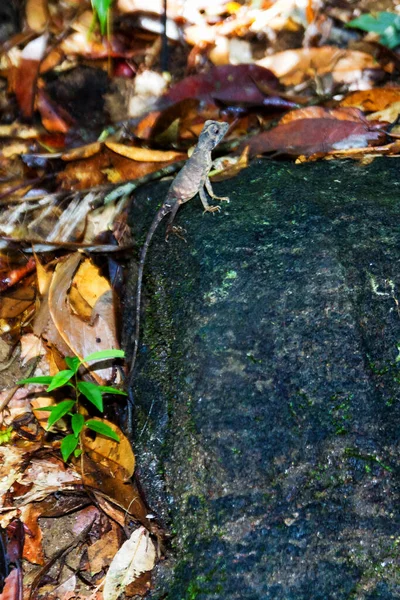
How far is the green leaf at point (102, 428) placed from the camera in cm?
283

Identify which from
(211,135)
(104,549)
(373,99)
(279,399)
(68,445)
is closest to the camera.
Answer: (279,399)

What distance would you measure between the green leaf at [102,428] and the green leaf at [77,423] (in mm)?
31

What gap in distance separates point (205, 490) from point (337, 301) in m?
0.98

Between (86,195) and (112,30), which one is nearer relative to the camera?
(86,195)

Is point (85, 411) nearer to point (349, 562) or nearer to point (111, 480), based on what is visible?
point (111, 480)

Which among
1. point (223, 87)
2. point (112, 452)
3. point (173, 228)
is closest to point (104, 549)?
point (112, 452)

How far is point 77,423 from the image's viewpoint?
286 cm

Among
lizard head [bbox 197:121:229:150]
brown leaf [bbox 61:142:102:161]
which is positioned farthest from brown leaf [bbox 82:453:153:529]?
brown leaf [bbox 61:142:102:161]

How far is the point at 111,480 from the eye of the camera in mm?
2818

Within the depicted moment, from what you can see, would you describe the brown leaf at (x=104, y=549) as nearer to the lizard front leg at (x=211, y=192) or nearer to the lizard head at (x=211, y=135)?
the lizard front leg at (x=211, y=192)

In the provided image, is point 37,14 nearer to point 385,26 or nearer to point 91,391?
point 385,26

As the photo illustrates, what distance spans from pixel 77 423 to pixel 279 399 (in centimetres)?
101

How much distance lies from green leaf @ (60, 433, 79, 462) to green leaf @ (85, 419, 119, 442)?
0.09 metres

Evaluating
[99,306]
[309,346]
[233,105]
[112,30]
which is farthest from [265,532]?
[112,30]
